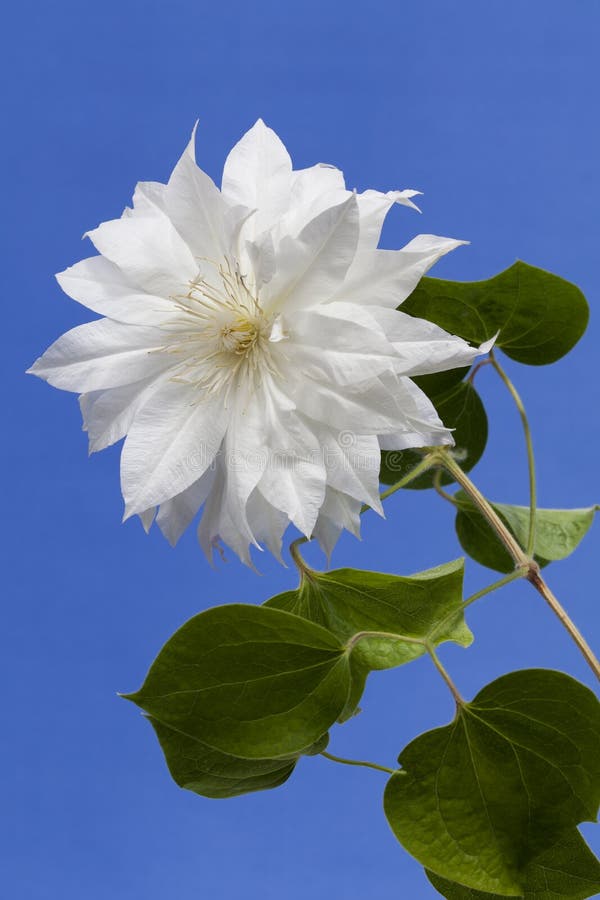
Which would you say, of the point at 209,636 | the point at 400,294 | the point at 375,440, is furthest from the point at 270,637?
the point at 400,294

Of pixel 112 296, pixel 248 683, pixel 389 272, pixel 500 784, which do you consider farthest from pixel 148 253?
pixel 500 784

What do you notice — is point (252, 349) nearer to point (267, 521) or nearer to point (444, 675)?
point (267, 521)

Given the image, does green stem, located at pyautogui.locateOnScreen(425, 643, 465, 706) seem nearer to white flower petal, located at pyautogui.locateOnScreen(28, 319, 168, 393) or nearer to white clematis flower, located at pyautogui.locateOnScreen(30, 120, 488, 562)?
A: white clematis flower, located at pyautogui.locateOnScreen(30, 120, 488, 562)

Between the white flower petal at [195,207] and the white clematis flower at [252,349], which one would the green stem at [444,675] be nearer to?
the white clematis flower at [252,349]

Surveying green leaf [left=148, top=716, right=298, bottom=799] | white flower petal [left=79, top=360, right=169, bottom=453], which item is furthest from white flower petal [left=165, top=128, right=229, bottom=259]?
green leaf [left=148, top=716, right=298, bottom=799]

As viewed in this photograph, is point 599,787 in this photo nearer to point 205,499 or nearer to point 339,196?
point 205,499

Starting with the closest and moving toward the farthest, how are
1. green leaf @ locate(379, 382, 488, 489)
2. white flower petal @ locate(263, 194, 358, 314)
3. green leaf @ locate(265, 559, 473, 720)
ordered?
white flower petal @ locate(263, 194, 358, 314) → green leaf @ locate(265, 559, 473, 720) → green leaf @ locate(379, 382, 488, 489)
